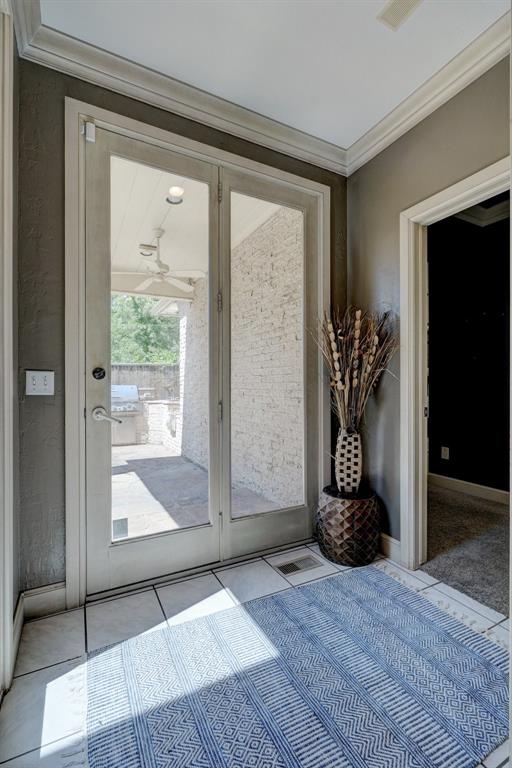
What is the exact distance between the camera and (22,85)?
182cm

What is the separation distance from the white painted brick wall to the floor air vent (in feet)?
1.18

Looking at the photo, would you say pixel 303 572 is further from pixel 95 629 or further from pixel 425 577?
pixel 95 629

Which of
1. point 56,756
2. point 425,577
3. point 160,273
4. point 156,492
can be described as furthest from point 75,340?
point 425,577

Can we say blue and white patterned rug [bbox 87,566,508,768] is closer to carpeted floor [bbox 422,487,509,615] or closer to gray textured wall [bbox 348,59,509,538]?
carpeted floor [bbox 422,487,509,615]

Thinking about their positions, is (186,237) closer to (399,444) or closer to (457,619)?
(399,444)

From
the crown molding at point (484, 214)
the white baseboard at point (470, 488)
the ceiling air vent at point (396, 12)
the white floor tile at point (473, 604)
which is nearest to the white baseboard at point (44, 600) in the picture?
the white floor tile at point (473, 604)

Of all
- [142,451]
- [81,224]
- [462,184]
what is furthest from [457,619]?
[81,224]

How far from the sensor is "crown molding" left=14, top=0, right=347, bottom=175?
1783 mm

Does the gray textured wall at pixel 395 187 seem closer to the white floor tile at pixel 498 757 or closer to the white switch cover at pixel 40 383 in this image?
the white floor tile at pixel 498 757

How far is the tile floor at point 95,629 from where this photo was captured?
121 centimetres

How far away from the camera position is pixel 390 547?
2422 millimetres

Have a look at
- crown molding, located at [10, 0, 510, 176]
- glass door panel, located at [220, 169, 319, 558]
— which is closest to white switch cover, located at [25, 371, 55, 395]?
glass door panel, located at [220, 169, 319, 558]

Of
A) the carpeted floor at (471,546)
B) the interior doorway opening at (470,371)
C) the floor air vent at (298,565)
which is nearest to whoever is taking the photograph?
the carpeted floor at (471,546)

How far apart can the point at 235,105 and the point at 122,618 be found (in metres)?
2.85
